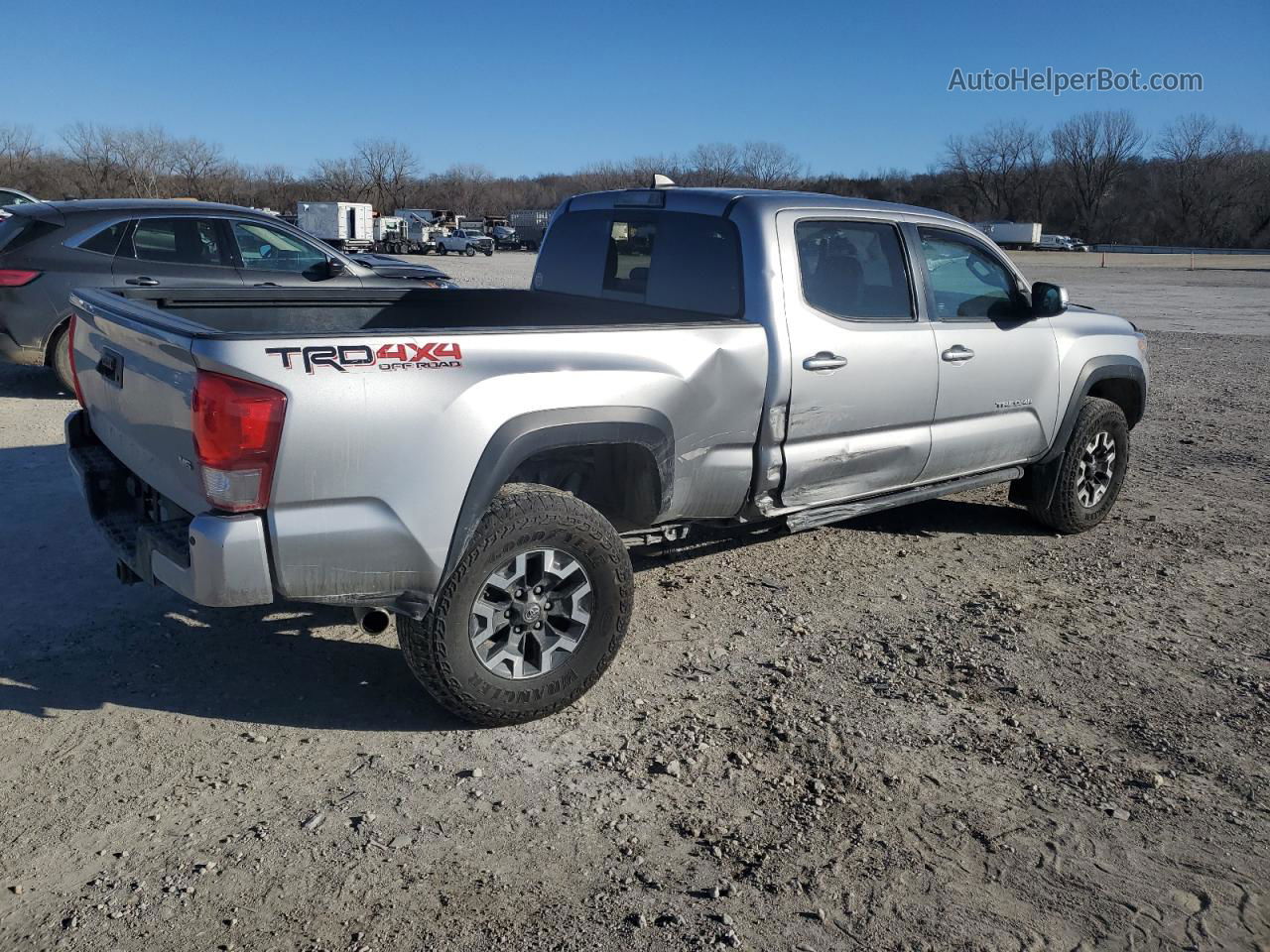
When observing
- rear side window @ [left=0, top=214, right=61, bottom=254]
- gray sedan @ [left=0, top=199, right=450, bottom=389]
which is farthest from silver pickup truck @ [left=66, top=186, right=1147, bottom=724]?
rear side window @ [left=0, top=214, right=61, bottom=254]

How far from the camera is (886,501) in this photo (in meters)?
5.39

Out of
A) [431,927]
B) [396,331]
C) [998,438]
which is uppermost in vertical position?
[396,331]

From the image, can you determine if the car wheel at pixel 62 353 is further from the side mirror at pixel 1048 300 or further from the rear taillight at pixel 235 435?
the side mirror at pixel 1048 300

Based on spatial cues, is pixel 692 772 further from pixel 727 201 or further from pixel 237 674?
pixel 727 201

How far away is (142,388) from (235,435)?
70cm

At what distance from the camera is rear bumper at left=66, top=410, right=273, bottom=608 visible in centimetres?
330

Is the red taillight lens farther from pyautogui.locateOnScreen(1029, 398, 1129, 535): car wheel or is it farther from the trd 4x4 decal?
pyautogui.locateOnScreen(1029, 398, 1129, 535): car wheel

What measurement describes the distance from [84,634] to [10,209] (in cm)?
616

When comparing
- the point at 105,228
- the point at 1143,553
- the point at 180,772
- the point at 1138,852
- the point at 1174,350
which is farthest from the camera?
the point at 1174,350

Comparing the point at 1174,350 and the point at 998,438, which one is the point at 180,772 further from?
the point at 1174,350

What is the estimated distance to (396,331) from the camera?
11.4ft

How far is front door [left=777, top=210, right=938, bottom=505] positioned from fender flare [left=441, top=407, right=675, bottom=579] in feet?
2.46

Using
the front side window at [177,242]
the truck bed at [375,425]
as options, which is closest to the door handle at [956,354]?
the truck bed at [375,425]

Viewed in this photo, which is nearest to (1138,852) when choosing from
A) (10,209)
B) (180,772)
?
(180,772)
